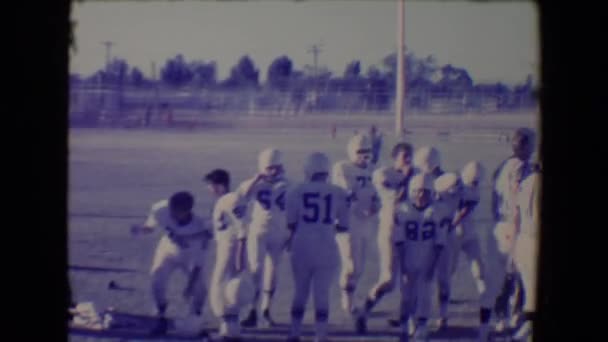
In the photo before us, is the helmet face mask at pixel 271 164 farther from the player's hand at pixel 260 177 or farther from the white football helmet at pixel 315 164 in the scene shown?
the white football helmet at pixel 315 164

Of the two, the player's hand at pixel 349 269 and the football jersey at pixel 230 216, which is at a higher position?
the football jersey at pixel 230 216

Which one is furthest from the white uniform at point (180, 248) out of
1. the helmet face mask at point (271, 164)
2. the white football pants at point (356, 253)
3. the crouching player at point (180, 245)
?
the white football pants at point (356, 253)

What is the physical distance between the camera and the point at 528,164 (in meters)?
3.41

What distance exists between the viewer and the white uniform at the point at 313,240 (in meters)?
3.31

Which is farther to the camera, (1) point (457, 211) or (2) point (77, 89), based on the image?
(1) point (457, 211)

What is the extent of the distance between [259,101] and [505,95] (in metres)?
1.12

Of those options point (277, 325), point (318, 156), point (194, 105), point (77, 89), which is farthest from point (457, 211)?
point (77, 89)

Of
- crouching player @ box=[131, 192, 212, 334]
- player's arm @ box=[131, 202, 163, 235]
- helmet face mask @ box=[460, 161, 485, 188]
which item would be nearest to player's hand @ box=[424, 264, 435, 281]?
helmet face mask @ box=[460, 161, 485, 188]

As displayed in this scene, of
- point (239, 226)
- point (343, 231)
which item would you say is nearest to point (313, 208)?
point (343, 231)

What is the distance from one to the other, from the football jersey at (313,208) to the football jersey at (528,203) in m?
0.81

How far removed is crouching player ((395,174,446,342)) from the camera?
336cm
